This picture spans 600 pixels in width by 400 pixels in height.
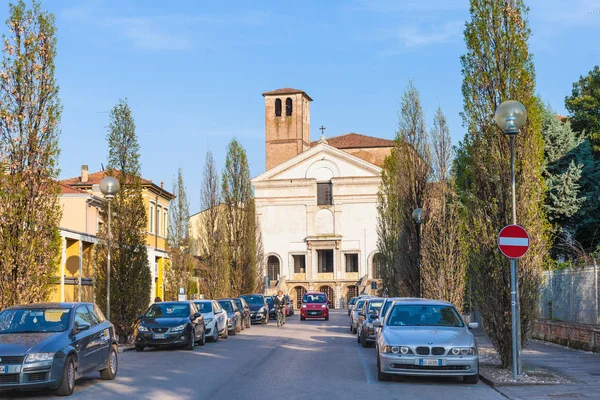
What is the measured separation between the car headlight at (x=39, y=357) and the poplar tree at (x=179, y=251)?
3765cm

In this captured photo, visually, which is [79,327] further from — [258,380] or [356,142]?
[356,142]

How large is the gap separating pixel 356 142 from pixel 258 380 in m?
84.4

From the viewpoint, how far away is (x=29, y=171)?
19.5 meters

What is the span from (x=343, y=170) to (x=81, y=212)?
149ft

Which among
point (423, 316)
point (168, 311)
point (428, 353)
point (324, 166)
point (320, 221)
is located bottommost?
point (428, 353)

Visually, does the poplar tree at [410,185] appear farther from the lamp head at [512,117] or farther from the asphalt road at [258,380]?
the lamp head at [512,117]

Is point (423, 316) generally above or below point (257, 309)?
above

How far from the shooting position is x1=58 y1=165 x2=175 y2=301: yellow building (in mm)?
34641

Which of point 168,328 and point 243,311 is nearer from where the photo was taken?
point 168,328

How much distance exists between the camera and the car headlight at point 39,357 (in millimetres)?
12227

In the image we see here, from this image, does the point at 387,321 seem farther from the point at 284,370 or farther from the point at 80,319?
the point at 80,319

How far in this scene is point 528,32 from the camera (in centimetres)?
1798

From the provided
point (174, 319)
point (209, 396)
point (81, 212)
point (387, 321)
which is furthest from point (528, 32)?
point (81, 212)

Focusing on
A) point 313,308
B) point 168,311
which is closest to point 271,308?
point 313,308
